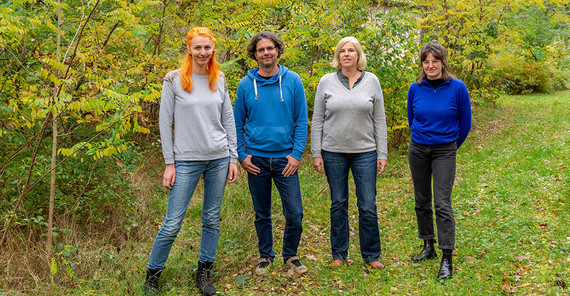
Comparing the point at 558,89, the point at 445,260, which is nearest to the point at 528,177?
the point at 445,260

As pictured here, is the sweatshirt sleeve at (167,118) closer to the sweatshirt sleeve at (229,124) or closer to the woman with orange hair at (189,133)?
the woman with orange hair at (189,133)

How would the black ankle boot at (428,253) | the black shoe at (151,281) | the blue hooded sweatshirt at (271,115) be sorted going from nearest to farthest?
the black shoe at (151,281)
the blue hooded sweatshirt at (271,115)
the black ankle boot at (428,253)

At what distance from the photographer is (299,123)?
4.14 m

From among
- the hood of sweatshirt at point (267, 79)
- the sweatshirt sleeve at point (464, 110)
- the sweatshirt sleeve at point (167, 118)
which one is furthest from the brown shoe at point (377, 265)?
the sweatshirt sleeve at point (167, 118)

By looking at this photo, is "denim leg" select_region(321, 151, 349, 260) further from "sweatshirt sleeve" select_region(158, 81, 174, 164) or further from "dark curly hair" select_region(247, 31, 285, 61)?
"sweatshirt sleeve" select_region(158, 81, 174, 164)

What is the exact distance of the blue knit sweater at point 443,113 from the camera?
4207 mm

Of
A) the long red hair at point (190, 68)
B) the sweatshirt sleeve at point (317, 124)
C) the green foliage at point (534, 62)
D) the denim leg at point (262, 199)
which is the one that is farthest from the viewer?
the green foliage at point (534, 62)

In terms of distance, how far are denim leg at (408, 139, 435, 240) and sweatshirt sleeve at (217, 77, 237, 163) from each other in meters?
1.78

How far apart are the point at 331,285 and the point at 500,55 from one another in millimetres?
11181

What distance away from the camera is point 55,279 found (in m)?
3.90

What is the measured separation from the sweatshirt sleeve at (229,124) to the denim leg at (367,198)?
1.14 metres

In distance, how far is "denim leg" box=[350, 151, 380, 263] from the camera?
4234 mm

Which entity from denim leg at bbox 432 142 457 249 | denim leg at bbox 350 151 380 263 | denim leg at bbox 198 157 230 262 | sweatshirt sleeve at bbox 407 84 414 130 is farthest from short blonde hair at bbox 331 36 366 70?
denim leg at bbox 198 157 230 262

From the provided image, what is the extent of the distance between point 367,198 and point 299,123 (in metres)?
0.97
